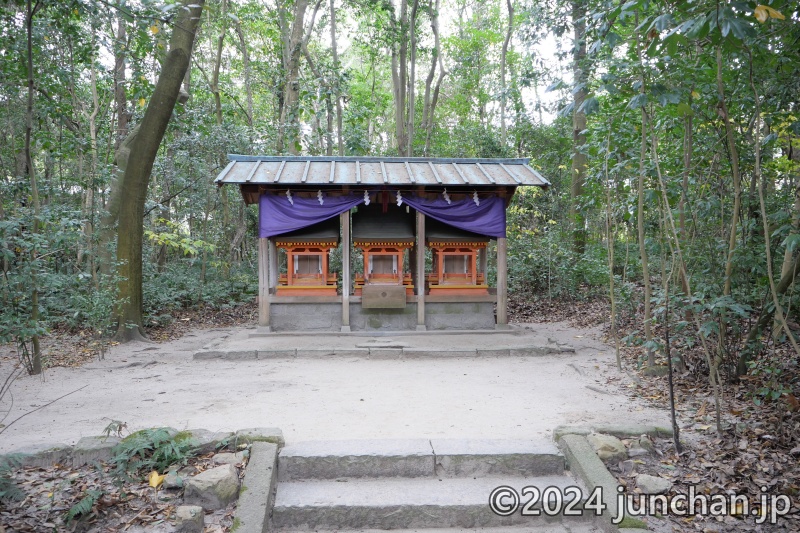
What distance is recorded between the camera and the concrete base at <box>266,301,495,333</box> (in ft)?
31.3

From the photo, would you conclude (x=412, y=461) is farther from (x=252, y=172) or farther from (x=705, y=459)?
(x=252, y=172)

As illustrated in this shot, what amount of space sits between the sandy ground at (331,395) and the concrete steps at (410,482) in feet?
1.30

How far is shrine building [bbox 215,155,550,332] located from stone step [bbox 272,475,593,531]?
5.65 meters

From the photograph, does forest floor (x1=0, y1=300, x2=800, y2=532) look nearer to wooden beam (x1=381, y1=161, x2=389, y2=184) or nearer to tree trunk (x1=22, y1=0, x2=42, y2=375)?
tree trunk (x1=22, y1=0, x2=42, y2=375)

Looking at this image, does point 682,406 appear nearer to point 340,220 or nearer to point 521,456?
point 521,456

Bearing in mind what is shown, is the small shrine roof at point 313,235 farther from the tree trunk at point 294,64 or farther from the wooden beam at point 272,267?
the tree trunk at point 294,64

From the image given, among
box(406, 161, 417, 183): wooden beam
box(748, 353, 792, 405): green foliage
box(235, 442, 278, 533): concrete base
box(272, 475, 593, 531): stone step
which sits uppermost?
box(406, 161, 417, 183): wooden beam

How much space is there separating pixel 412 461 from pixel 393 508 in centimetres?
46

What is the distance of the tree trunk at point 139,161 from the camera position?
30.0 ft

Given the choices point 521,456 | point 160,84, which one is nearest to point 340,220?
point 160,84

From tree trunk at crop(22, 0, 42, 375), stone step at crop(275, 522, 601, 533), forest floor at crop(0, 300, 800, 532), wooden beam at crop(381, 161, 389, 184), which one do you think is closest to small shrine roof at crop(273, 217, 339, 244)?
wooden beam at crop(381, 161, 389, 184)

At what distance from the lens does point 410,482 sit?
12.9ft

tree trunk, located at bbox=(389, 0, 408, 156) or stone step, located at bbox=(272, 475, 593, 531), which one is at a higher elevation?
tree trunk, located at bbox=(389, 0, 408, 156)

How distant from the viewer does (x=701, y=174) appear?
6.31m
